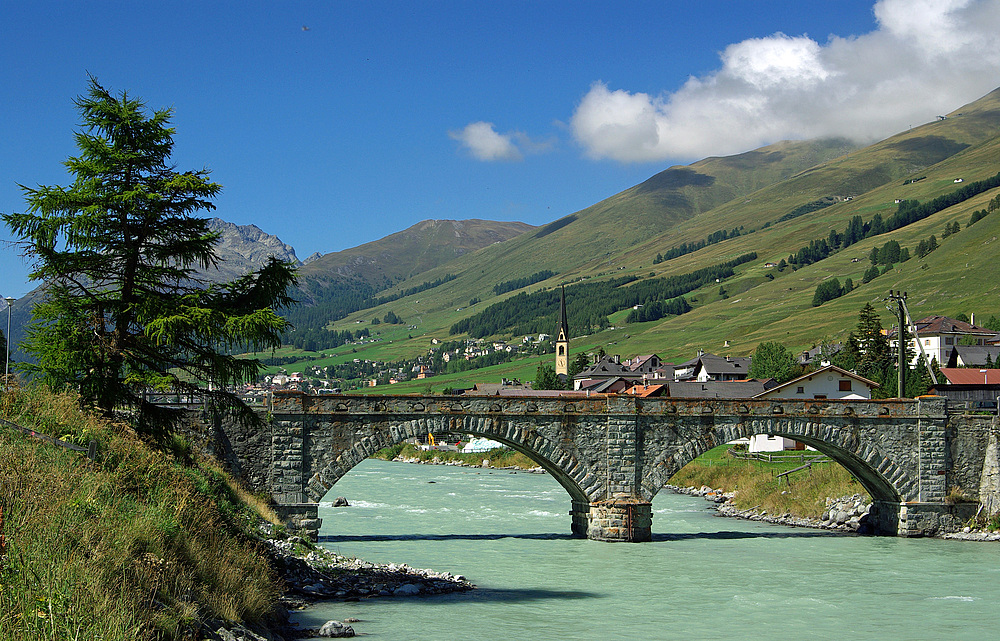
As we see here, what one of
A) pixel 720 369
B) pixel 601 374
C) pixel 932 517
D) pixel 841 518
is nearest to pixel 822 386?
pixel 841 518

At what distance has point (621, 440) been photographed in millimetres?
37344

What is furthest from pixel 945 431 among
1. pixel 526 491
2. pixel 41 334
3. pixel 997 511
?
pixel 41 334

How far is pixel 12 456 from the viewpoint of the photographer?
1312 cm

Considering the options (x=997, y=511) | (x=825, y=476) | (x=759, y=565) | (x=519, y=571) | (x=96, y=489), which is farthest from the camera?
(x=825, y=476)

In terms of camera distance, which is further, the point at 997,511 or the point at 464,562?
the point at 997,511

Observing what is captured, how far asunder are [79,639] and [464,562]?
22813 millimetres

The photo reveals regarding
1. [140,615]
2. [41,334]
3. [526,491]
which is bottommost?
[526,491]

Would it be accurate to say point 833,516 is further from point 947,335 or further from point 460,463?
point 947,335

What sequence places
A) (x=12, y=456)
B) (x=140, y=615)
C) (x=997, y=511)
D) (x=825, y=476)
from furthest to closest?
(x=825, y=476) → (x=997, y=511) → (x=12, y=456) → (x=140, y=615)

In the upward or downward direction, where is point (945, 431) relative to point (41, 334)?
downward

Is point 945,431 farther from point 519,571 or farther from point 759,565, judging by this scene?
point 519,571

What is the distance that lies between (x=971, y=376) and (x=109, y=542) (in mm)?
95497

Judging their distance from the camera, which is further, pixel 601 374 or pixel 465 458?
pixel 601 374

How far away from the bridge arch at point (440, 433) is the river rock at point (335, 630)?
15.2 metres
